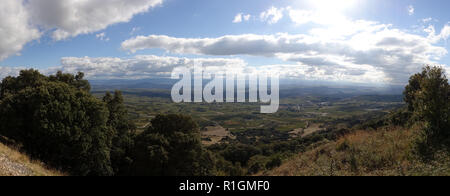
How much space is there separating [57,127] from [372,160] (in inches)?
687

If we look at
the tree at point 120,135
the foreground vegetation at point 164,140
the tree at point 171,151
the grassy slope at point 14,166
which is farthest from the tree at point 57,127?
the grassy slope at point 14,166

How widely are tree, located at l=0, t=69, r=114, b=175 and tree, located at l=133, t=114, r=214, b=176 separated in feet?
10.4

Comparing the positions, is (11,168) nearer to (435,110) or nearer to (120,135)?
(120,135)

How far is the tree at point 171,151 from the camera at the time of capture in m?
19.2

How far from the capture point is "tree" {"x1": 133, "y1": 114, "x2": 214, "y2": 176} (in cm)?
1920

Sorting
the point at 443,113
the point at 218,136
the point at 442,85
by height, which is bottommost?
the point at 218,136

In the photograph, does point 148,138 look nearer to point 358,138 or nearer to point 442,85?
point 358,138

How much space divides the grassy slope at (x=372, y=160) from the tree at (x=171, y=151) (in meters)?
11.2

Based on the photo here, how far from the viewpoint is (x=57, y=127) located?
49.7 ft

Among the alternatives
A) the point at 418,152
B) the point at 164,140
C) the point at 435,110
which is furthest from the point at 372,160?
the point at 164,140

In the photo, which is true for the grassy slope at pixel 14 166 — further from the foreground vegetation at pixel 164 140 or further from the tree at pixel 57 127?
the tree at pixel 57 127
